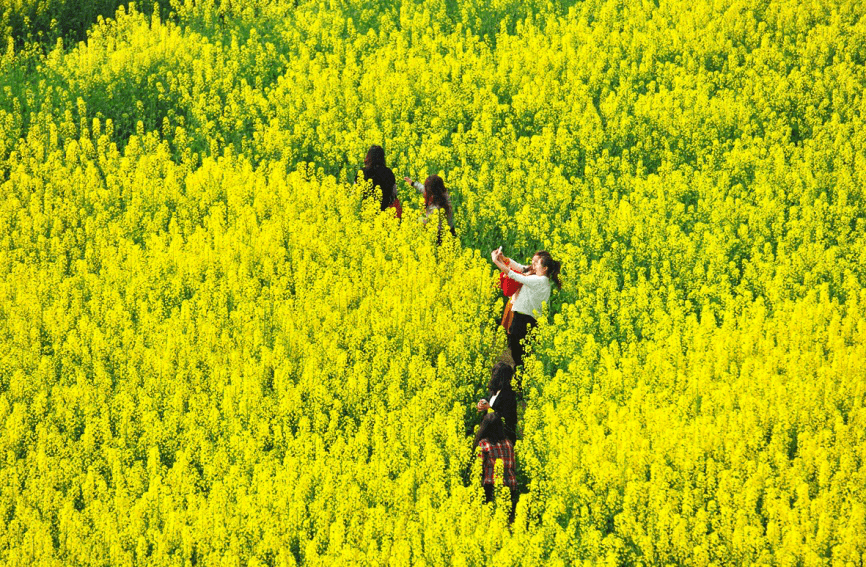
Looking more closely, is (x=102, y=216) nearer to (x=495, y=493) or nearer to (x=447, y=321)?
(x=447, y=321)

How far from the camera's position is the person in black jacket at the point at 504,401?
8.53 metres

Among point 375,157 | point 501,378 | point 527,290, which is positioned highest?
point 375,157

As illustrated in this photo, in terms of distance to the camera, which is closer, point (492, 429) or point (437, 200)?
point (492, 429)

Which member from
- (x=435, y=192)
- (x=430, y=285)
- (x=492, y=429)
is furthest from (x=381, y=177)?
(x=492, y=429)

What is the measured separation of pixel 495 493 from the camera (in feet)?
26.5

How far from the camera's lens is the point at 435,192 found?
11.2 m

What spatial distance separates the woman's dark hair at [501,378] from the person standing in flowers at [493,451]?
0.31 meters

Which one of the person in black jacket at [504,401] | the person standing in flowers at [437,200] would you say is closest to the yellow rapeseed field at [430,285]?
the person in black jacket at [504,401]

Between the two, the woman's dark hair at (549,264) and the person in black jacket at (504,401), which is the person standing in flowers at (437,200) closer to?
the woman's dark hair at (549,264)

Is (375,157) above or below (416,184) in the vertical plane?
above

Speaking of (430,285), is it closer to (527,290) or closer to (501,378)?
(527,290)

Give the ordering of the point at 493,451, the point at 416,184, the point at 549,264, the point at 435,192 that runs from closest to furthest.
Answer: the point at 493,451 < the point at 549,264 < the point at 435,192 < the point at 416,184

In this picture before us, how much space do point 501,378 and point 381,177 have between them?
153 inches

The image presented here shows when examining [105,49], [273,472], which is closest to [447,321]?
[273,472]
